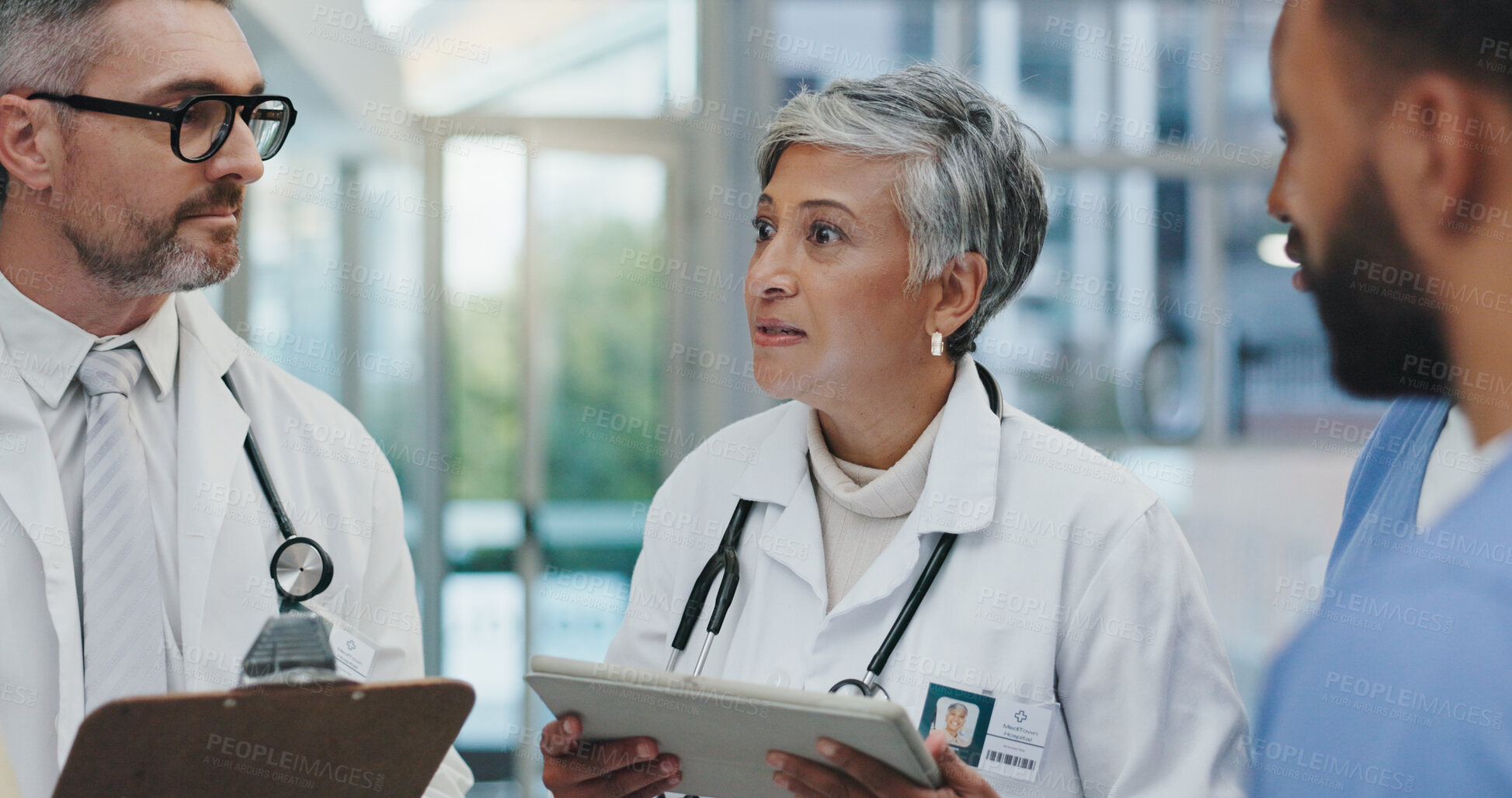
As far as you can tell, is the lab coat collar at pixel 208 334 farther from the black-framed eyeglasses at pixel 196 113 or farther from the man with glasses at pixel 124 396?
the black-framed eyeglasses at pixel 196 113

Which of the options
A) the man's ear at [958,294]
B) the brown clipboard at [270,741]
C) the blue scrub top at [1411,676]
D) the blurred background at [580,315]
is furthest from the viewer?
the blurred background at [580,315]

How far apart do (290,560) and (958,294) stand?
1.02 m

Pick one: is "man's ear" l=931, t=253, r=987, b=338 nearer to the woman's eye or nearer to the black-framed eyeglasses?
the woman's eye

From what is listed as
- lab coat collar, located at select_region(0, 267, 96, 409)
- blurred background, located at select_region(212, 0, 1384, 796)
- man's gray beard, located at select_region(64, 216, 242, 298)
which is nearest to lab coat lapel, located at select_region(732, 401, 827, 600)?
man's gray beard, located at select_region(64, 216, 242, 298)

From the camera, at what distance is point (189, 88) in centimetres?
149

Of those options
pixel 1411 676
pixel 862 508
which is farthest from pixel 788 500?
pixel 1411 676

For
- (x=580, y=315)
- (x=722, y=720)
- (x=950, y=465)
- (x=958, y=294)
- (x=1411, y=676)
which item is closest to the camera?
(x=1411, y=676)

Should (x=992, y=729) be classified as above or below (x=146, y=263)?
below

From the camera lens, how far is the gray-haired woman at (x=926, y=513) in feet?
4.48

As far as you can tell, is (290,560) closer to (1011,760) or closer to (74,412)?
(74,412)

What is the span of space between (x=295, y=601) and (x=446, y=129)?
300 cm

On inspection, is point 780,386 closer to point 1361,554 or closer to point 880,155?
point 880,155

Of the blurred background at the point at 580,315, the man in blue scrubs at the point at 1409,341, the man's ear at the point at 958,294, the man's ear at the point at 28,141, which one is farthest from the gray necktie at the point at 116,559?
the blurred background at the point at 580,315

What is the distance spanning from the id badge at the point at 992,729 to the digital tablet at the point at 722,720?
21 cm
